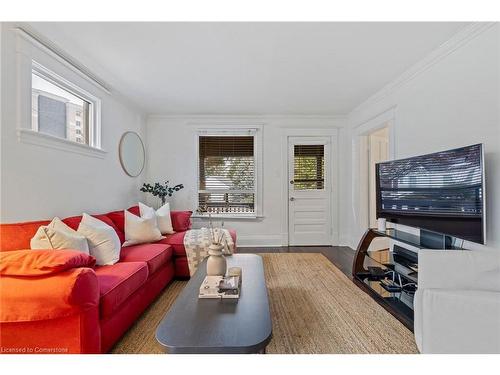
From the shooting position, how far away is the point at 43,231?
1927 mm

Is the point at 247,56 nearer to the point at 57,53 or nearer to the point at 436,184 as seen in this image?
the point at 57,53

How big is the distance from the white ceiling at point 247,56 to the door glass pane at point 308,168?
3.78ft

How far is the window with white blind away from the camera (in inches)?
194

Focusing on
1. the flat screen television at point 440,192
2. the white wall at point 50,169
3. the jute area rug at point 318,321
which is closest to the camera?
the jute area rug at point 318,321

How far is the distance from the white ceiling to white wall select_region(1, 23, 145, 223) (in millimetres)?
283

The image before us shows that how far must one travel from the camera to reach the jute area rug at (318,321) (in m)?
1.83

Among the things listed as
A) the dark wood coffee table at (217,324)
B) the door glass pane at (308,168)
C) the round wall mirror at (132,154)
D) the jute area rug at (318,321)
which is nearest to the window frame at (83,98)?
the round wall mirror at (132,154)

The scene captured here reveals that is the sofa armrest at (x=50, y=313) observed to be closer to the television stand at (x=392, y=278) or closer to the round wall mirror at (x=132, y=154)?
the television stand at (x=392, y=278)

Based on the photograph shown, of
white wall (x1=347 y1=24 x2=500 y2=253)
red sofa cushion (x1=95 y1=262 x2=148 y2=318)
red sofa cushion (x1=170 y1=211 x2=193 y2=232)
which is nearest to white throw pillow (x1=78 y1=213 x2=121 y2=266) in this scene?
red sofa cushion (x1=95 y1=262 x2=148 y2=318)

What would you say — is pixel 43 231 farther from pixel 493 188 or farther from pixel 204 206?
pixel 493 188

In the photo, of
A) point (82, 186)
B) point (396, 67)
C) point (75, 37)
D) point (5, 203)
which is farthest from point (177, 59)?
point (396, 67)

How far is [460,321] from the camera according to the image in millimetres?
1499

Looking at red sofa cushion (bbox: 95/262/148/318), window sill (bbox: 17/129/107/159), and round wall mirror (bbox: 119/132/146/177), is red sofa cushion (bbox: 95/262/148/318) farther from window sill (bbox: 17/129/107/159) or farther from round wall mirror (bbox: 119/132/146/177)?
round wall mirror (bbox: 119/132/146/177)

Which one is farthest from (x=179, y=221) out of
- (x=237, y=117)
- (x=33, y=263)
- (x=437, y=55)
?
(x=437, y=55)
